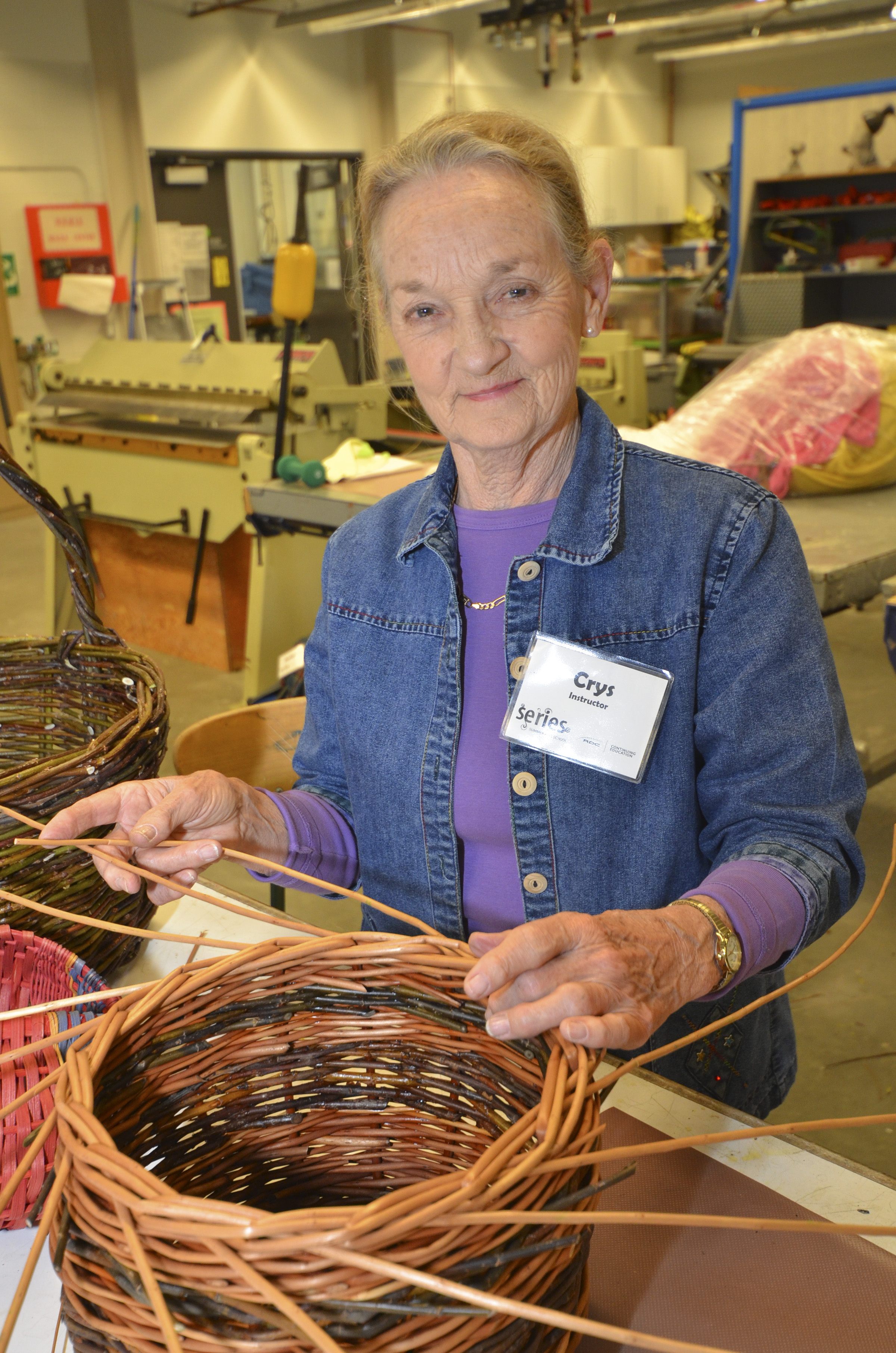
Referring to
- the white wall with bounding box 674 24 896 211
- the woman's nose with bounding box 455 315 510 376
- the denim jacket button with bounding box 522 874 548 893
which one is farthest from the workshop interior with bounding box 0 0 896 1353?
the white wall with bounding box 674 24 896 211

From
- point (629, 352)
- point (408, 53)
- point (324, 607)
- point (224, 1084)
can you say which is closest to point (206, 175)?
point (408, 53)

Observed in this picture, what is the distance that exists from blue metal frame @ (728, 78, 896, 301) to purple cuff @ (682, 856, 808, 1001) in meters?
6.32

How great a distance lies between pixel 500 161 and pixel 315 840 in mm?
705

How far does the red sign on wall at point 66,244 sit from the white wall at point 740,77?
5889mm

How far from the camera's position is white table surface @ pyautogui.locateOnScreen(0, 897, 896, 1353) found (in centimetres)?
73

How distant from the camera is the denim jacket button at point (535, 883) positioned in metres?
1.07

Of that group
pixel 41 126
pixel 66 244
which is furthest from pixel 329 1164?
pixel 41 126

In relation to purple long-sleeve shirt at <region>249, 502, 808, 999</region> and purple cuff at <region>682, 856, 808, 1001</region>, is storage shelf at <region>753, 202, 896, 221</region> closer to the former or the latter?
purple long-sleeve shirt at <region>249, 502, 808, 999</region>

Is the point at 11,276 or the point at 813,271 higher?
the point at 11,276

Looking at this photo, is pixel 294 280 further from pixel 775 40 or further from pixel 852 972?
pixel 775 40

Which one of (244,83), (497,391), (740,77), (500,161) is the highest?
(740,77)

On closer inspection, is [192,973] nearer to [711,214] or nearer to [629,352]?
[629,352]

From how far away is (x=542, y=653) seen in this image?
1.06 metres

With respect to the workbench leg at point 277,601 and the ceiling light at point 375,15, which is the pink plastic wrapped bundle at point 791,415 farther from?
the ceiling light at point 375,15
